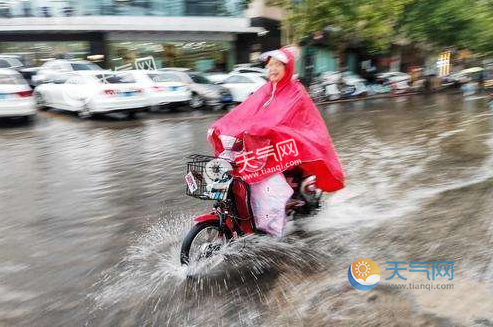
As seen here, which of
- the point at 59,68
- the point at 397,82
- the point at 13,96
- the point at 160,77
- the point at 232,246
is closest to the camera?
the point at 232,246

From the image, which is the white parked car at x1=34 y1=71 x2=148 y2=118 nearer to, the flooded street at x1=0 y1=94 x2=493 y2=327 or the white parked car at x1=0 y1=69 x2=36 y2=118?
the white parked car at x1=0 y1=69 x2=36 y2=118

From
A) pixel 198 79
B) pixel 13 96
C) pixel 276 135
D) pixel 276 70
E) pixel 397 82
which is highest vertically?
pixel 276 70

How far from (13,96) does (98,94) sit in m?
2.46

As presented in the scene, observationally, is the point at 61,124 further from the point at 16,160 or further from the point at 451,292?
the point at 451,292

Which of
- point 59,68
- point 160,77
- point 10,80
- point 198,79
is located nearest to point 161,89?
point 160,77

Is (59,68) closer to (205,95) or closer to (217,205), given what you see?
(205,95)

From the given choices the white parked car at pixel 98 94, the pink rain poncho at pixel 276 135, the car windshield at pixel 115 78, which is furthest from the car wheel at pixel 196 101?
the pink rain poncho at pixel 276 135

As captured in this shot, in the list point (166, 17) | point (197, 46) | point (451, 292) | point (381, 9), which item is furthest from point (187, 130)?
point (197, 46)

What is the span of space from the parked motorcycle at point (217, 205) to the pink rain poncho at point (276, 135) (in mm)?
149

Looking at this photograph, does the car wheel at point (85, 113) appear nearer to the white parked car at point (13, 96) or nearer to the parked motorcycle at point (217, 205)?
the white parked car at point (13, 96)

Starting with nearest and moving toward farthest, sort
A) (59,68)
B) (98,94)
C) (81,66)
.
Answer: (98,94) < (59,68) < (81,66)

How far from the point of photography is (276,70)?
5.02 meters

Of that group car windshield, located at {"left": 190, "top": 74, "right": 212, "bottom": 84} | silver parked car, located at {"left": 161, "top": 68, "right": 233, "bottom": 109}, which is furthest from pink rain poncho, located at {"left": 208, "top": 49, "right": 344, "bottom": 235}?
car windshield, located at {"left": 190, "top": 74, "right": 212, "bottom": 84}

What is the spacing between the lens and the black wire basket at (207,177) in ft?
15.2
